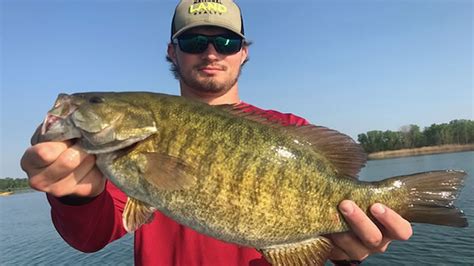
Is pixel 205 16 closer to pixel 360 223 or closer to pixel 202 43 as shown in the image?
pixel 202 43

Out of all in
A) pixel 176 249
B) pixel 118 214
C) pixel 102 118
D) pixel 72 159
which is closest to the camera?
pixel 72 159

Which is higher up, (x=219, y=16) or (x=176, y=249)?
(x=219, y=16)

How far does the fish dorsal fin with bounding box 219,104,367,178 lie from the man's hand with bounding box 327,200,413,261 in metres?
0.32

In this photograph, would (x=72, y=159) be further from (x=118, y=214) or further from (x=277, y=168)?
(x=277, y=168)

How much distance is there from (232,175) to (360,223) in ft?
3.58

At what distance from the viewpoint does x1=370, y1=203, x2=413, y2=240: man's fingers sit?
3.11 m

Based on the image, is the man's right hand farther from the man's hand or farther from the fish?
the man's hand

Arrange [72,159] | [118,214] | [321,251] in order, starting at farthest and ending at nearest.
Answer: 1. [118,214]
2. [321,251]
3. [72,159]

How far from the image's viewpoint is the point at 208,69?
4.78 m

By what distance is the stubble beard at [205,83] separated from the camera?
4.76 metres

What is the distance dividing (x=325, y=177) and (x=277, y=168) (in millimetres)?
411

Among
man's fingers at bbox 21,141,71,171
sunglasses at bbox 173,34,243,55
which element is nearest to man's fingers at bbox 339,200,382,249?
man's fingers at bbox 21,141,71,171

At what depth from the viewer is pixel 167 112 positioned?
9.90 feet

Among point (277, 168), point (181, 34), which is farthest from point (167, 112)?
point (181, 34)
